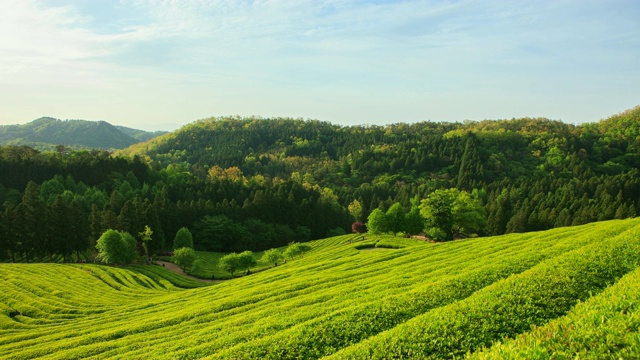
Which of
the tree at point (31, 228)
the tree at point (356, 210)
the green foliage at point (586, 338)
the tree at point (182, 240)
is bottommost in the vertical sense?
the tree at point (356, 210)

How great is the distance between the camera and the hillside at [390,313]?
42.7 feet

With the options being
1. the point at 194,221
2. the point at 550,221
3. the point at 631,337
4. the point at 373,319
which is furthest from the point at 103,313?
the point at 550,221

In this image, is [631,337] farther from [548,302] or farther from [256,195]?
[256,195]

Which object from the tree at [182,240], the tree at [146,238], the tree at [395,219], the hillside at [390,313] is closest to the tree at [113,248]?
Result: the tree at [146,238]

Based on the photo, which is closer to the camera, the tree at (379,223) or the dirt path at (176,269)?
the dirt path at (176,269)

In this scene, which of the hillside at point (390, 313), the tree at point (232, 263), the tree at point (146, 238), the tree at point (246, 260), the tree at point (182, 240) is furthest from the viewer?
the tree at point (182, 240)

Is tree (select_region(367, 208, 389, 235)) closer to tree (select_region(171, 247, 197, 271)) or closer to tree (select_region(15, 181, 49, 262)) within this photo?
tree (select_region(171, 247, 197, 271))

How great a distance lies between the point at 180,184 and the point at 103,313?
91.5m

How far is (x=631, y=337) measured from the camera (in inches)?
395

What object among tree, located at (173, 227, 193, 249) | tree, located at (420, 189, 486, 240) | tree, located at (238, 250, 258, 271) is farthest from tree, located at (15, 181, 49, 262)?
tree, located at (420, 189, 486, 240)

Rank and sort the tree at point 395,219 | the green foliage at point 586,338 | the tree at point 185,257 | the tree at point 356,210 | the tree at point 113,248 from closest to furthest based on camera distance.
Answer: the green foliage at point 586,338, the tree at point 113,248, the tree at point 185,257, the tree at point 395,219, the tree at point 356,210

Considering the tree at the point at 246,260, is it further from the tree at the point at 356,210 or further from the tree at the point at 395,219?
the tree at the point at 356,210

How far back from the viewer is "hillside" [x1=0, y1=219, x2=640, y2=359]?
13.0 metres

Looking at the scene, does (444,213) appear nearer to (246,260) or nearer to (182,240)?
(246,260)
